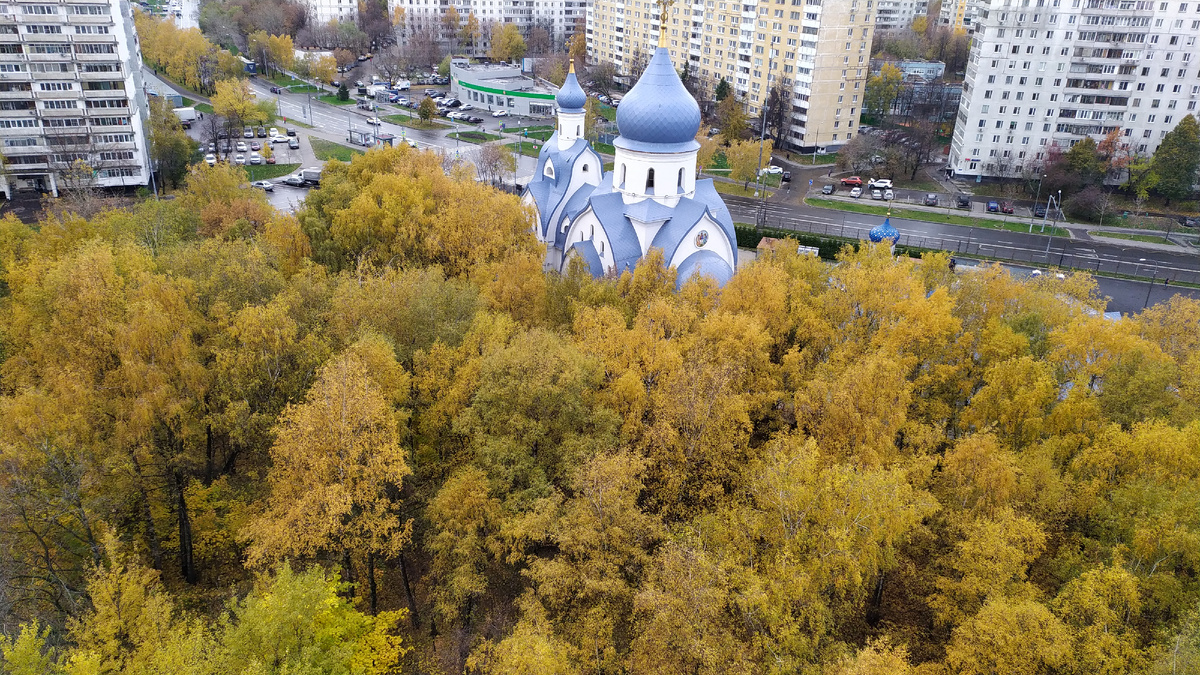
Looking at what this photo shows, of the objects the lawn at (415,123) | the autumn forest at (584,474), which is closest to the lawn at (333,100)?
the lawn at (415,123)

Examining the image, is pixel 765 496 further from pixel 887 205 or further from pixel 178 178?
pixel 178 178

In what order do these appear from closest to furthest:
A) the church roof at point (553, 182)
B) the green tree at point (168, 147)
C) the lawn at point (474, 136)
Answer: the church roof at point (553, 182)
the green tree at point (168, 147)
the lawn at point (474, 136)

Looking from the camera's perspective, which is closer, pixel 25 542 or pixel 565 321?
pixel 25 542

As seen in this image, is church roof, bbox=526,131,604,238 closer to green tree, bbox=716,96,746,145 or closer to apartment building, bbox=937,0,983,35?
green tree, bbox=716,96,746,145

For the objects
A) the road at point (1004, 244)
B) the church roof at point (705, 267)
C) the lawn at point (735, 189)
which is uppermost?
the church roof at point (705, 267)

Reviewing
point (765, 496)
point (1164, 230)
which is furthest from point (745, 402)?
point (1164, 230)

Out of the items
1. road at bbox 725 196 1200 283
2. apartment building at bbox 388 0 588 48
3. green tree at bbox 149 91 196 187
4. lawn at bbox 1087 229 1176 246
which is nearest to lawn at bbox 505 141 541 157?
road at bbox 725 196 1200 283

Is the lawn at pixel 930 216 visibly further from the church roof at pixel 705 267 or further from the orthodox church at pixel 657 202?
the church roof at pixel 705 267
